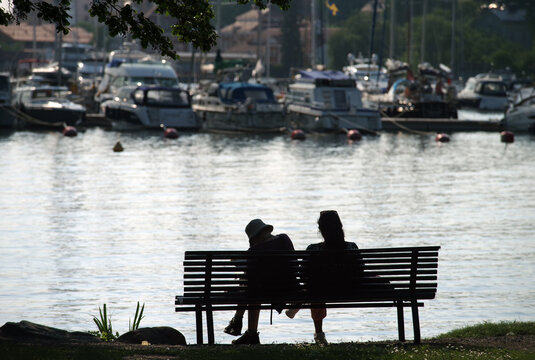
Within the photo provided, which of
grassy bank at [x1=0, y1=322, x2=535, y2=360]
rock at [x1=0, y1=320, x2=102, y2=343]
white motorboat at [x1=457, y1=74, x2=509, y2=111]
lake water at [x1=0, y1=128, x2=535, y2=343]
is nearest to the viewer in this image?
grassy bank at [x1=0, y1=322, x2=535, y2=360]

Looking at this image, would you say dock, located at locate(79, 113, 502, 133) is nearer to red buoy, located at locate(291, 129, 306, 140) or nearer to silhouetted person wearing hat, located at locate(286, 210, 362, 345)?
red buoy, located at locate(291, 129, 306, 140)

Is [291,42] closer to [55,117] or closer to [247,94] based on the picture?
[247,94]

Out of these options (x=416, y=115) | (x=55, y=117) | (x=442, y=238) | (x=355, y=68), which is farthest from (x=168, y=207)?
(x=355, y=68)

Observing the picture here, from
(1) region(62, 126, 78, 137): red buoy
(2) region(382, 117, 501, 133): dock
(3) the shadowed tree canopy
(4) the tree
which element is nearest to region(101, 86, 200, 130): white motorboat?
(1) region(62, 126, 78, 137): red buoy

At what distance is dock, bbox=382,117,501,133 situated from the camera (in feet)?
221

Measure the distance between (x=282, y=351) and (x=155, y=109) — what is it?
52788mm

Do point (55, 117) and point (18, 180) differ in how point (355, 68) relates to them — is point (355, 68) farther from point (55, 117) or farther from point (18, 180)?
point (18, 180)

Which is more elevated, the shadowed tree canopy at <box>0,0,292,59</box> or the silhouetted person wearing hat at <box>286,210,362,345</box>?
the shadowed tree canopy at <box>0,0,292,59</box>

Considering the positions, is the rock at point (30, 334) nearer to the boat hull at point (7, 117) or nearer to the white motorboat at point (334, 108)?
the white motorboat at point (334, 108)

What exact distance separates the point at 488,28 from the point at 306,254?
133 meters

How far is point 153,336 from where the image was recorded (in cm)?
1224

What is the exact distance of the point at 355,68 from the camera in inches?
3787

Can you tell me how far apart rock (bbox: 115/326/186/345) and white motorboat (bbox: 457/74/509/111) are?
267ft

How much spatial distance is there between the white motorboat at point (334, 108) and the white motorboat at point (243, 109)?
1.84 meters
